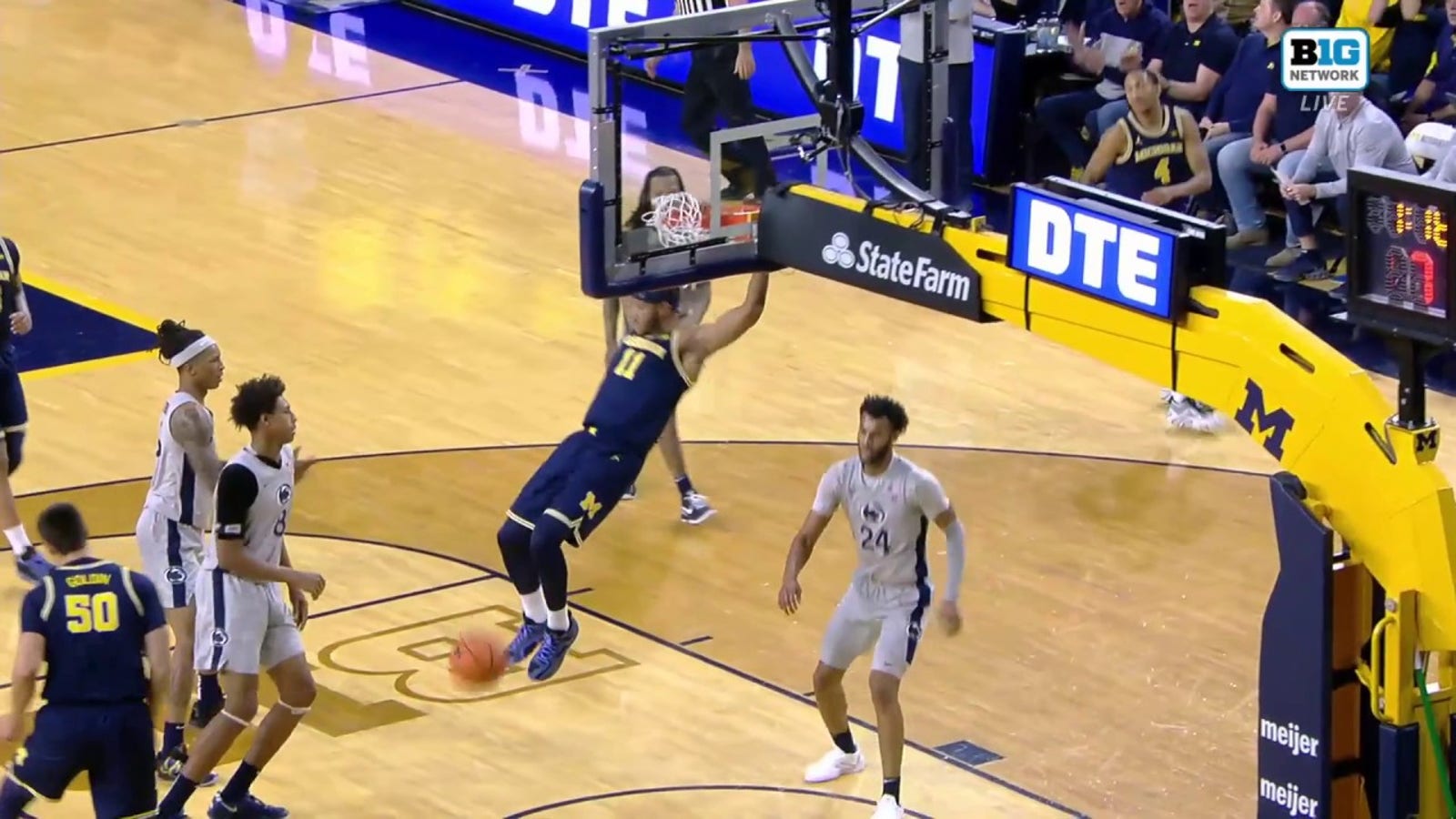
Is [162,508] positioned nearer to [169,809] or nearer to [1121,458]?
[169,809]

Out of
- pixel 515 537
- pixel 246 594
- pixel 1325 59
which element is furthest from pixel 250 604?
pixel 1325 59

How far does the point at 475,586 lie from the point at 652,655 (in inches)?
46.4

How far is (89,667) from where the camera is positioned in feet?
30.1

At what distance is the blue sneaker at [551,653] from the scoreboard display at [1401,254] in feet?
16.4

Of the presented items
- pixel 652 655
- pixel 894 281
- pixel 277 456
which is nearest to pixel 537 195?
pixel 652 655

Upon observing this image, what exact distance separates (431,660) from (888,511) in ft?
8.83

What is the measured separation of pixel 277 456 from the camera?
1012 cm

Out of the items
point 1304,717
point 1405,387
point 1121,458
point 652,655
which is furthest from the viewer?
point 1121,458

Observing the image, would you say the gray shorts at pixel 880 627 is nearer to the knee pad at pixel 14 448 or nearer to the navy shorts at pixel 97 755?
the navy shorts at pixel 97 755

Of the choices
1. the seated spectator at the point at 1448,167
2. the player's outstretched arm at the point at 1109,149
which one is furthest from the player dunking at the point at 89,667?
the seated spectator at the point at 1448,167

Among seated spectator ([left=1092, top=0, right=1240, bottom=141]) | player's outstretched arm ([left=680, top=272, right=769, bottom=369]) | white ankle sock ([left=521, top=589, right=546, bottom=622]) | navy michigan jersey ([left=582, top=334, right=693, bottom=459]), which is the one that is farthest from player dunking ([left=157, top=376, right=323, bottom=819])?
seated spectator ([left=1092, top=0, right=1240, bottom=141])

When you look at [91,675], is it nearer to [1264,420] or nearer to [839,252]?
[839,252]

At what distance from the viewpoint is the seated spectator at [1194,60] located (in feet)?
59.2

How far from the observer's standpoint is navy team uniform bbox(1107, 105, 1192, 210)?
623 inches
